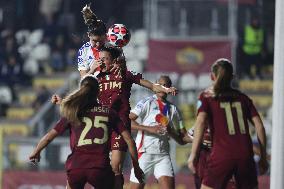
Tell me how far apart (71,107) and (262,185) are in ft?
44.0

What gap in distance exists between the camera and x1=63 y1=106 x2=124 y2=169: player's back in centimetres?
1020

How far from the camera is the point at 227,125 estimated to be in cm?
1034

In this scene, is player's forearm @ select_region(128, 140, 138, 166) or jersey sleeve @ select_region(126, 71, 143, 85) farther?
jersey sleeve @ select_region(126, 71, 143, 85)

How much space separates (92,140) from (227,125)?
1.34 metres

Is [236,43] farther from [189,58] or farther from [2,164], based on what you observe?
[2,164]

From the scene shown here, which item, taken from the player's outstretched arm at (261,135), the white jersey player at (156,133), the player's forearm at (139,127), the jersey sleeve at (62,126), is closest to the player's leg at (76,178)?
the jersey sleeve at (62,126)

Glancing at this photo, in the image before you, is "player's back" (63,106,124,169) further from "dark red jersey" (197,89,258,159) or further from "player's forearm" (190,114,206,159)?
"dark red jersey" (197,89,258,159)

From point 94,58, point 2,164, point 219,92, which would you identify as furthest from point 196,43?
point 219,92

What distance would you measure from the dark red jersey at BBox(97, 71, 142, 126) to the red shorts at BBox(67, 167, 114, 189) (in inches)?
103

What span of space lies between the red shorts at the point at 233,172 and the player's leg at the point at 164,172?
528cm

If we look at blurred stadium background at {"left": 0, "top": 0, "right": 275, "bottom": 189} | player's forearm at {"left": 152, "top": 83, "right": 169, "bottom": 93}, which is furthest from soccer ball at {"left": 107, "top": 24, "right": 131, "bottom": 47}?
blurred stadium background at {"left": 0, "top": 0, "right": 275, "bottom": 189}

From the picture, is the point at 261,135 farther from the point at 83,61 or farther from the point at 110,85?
the point at 83,61

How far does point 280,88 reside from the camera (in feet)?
41.3

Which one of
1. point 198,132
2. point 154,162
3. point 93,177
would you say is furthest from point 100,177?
point 154,162
